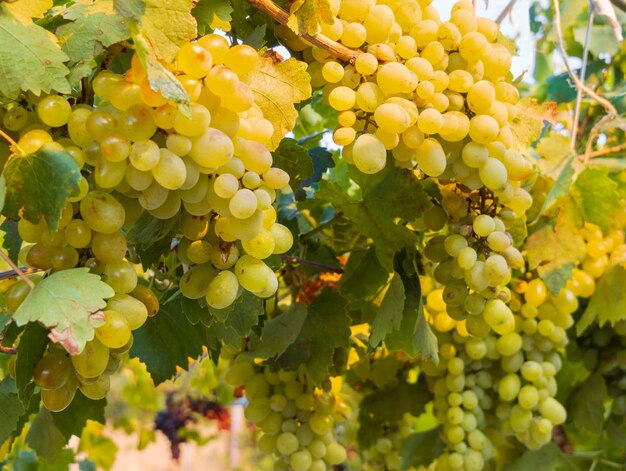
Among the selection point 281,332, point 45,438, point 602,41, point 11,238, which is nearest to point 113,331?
point 11,238

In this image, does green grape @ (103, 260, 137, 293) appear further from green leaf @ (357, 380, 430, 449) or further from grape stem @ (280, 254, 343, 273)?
green leaf @ (357, 380, 430, 449)

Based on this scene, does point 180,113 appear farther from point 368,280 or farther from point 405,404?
point 405,404

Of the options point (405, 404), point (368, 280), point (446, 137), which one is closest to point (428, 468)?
point (405, 404)

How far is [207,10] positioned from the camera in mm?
650

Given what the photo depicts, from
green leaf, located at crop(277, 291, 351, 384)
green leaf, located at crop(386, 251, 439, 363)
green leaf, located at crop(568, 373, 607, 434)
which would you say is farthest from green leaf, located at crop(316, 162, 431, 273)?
green leaf, located at crop(568, 373, 607, 434)

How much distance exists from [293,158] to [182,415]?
6.14 ft

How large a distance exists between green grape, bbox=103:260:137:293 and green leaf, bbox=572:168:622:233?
714mm

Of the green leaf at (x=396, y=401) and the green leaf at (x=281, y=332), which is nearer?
the green leaf at (x=281, y=332)

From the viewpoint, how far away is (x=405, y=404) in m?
1.35

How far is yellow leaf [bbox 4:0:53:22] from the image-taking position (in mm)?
548

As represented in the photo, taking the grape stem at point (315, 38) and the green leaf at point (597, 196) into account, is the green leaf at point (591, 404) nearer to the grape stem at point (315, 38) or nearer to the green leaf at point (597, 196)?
the green leaf at point (597, 196)

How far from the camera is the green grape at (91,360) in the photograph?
0.51m

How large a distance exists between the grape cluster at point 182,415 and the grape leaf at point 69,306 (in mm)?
1906

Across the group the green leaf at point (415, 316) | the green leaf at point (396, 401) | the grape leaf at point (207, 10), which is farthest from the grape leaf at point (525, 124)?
the green leaf at point (396, 401)
